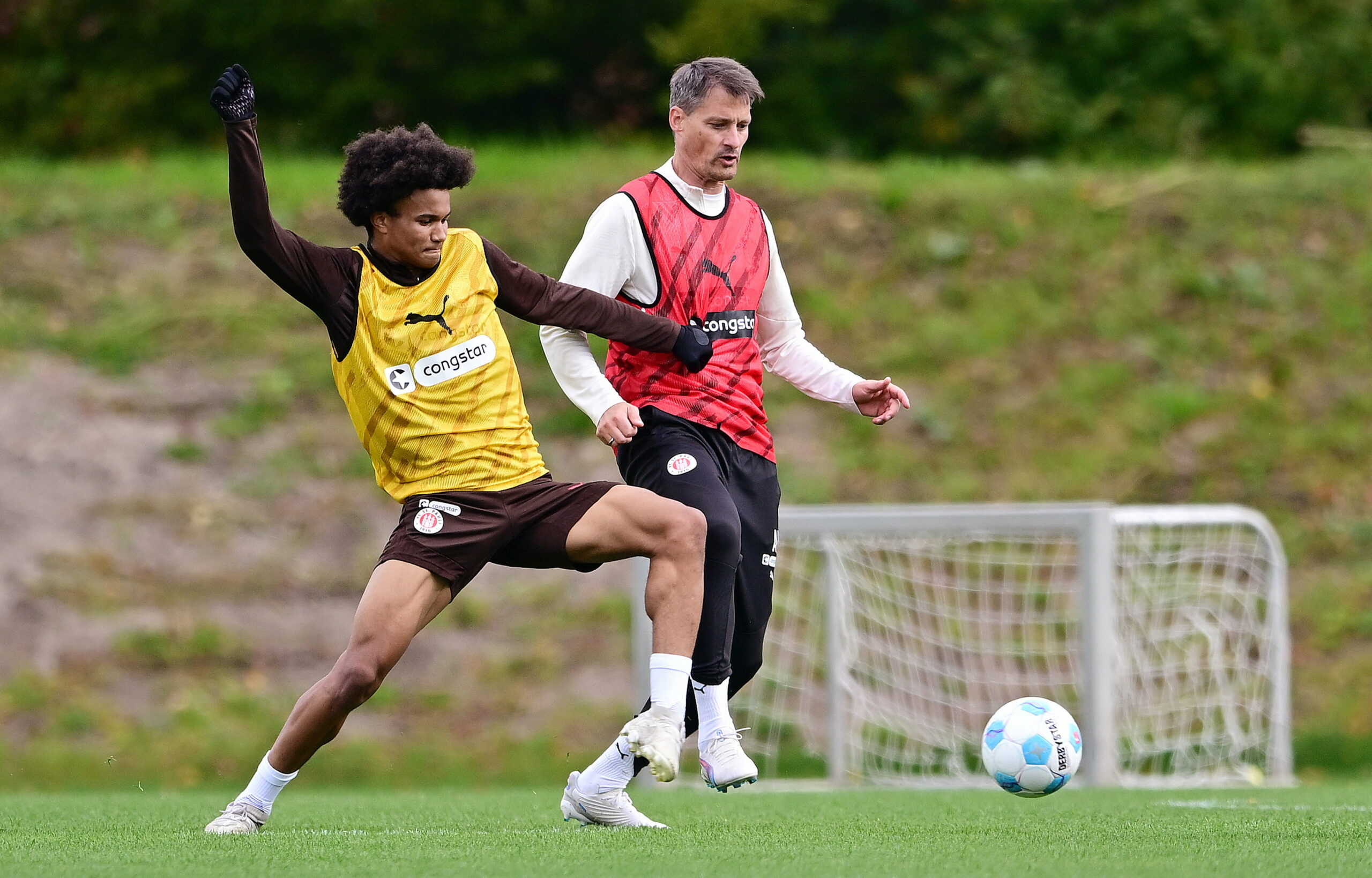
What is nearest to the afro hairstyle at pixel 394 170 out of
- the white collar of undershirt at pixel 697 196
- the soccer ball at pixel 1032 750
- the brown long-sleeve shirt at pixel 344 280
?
the brown long-sleeve shirt at pixel 344 280

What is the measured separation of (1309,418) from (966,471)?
8.15 ft

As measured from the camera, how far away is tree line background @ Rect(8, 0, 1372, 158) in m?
14.7

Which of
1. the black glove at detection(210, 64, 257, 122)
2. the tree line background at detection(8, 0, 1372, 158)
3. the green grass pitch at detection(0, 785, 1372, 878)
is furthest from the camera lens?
the tree line background at detection(8, 0, 1372, 158)

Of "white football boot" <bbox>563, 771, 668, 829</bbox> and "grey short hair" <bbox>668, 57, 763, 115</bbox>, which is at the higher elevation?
"grey short hair" <bbox>668, 57, 763, 115</bbox>

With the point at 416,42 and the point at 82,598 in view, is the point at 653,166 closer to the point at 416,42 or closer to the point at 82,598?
the point at 416,42

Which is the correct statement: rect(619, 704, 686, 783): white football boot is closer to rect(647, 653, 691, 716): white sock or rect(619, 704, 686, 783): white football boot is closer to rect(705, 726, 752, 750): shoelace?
rect(647, 653, 691, 716): white sock

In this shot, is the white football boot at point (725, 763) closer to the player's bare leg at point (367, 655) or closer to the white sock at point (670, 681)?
the white sock at point (670, 681)

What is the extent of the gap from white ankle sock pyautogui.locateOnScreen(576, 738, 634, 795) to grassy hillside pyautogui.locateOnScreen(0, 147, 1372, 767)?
671cm

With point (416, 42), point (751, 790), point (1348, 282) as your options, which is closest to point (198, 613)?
point (751, 790)

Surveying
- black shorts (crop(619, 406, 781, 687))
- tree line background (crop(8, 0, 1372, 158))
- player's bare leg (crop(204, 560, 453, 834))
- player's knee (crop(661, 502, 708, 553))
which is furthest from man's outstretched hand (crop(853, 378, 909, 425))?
tree line background (crop(8, 0, 1372, 158))

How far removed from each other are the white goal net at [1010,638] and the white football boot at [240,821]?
444 centimetres

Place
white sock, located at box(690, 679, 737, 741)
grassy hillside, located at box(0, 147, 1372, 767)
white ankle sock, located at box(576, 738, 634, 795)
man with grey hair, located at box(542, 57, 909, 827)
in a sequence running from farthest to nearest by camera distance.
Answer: grassy hillside, located at box(0, 147, 1372, 767) < white ankle sock, located at box(576, 738, 634, 795) < man with grey hair, located at box(542, 57, 909, 827) < white sock, located at box(690, 679, 737, 741)

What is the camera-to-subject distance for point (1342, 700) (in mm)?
10109

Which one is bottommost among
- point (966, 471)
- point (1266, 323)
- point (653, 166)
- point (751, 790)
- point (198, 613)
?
point (751, 790)
